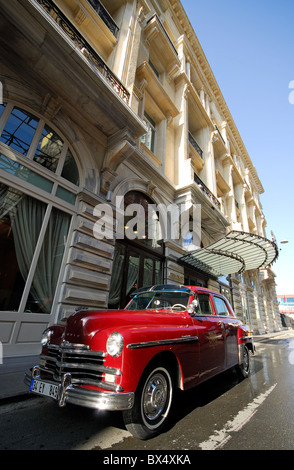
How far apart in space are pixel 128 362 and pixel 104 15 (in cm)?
1210

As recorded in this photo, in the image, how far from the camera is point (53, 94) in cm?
607

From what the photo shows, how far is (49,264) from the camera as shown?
5773 millimetres

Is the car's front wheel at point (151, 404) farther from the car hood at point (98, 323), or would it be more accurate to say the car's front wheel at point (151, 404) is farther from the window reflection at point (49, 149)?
the window reflection at point (49, 149)

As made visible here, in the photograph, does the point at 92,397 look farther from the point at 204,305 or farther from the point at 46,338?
the point at 204,305

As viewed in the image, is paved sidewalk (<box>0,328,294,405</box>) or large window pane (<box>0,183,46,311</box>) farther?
large window pane (<box>0,183,46,311</box>)

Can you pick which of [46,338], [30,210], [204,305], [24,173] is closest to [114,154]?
[24,173]

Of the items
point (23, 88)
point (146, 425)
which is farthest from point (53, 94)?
point (146, 425)

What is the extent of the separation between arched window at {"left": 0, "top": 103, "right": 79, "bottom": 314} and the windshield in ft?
8.65

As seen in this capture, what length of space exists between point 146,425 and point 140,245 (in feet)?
21.4

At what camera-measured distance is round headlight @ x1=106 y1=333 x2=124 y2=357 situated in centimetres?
228

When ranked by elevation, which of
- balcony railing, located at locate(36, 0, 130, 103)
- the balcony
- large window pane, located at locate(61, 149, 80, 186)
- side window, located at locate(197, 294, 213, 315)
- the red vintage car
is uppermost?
the balcony

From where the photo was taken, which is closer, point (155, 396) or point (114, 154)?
point (155, 396)

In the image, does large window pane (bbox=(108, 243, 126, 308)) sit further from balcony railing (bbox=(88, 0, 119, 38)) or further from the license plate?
balcony railing (bbox=(88, 0, 119, 38))

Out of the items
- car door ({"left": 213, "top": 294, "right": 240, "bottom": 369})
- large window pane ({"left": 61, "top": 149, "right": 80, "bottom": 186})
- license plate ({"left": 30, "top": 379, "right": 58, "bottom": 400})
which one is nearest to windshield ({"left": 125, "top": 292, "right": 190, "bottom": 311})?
car door ({"left": 213, "top": 294, "right": 240, "bottom": 369})
